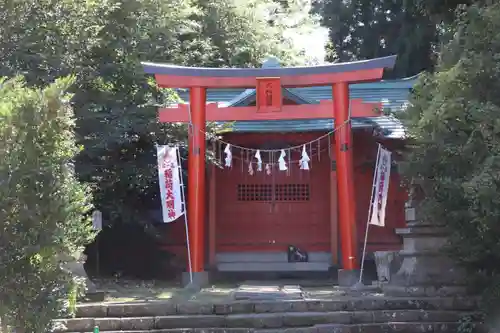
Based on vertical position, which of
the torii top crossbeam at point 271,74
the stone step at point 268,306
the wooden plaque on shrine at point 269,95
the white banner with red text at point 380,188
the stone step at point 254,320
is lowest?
the stone step at point 254,320

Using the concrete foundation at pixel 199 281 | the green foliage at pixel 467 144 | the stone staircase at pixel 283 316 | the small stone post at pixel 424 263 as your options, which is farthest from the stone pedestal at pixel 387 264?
the concrete foundation at pixel 199 281

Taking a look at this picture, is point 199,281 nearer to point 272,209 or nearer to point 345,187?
point 345,187

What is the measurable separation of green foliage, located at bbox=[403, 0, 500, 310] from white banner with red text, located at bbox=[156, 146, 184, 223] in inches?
180

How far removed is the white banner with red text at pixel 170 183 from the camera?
483 inches

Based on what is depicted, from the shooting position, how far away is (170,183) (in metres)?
12.3

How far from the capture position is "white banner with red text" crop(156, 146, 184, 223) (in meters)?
12.3

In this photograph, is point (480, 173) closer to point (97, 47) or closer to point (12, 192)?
point (12, 192)

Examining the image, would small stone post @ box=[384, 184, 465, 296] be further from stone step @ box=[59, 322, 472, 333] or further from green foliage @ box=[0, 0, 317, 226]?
green foliage @ box=[0, 0, 317, 226]

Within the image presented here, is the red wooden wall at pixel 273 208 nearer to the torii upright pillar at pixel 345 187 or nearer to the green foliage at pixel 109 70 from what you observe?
the green foliage at pixel 109 70

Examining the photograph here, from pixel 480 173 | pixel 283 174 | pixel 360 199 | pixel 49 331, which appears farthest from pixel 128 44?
pixel 480 173

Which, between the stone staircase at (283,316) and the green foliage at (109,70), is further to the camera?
the green foliage at (109,70)

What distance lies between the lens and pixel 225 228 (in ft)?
51.8

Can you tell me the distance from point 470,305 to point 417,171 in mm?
2115

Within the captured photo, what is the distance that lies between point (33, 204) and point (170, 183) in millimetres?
4916
